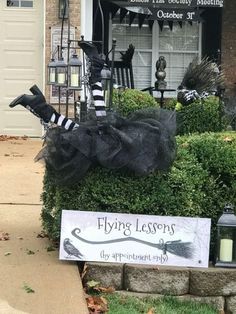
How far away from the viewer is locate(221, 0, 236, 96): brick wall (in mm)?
13203

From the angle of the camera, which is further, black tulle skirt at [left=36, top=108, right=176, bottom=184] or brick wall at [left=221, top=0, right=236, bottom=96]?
brick wall at [left=221, top=0, right=236, bottom=96]

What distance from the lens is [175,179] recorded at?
491 cm

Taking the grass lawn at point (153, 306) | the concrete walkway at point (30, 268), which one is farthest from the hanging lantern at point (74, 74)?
the grass lawn at point (153, 306)

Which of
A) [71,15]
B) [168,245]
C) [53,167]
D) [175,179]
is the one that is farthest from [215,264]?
[71,15]

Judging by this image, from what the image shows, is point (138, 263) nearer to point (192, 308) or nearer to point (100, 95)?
point (192, 308)

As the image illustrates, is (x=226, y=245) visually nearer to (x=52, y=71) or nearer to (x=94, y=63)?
(x=94, y=63)

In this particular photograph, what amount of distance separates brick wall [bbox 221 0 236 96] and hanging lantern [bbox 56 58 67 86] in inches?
296

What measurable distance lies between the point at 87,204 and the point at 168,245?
0.67 meters

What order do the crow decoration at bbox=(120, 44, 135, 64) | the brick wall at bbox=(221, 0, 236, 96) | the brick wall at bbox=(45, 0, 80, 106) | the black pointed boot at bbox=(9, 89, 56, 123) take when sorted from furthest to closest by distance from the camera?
1. the brick wall at bbox=(221, 0, 236, 96)
2. the crow decoration at bbox=(120, 44, 135, 64)
3. the brick wall at bbox=(45, 0, 80, 106)
4. the black pointed boot at bbox=(9, 89, 56, 123)

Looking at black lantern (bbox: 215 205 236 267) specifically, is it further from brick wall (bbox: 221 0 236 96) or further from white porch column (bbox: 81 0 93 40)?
brick wall (bbox: 221 0 236 96)

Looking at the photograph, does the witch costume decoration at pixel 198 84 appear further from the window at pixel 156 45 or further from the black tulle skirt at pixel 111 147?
the window at pixel 156 45

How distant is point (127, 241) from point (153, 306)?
1.71 ft

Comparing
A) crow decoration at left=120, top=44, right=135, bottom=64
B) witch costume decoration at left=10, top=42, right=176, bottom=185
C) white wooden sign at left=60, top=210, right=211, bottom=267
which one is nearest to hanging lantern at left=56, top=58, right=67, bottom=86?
witch costume decoration at left=10, top=42, right=176, bottom=185

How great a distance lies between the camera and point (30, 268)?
4.72m
